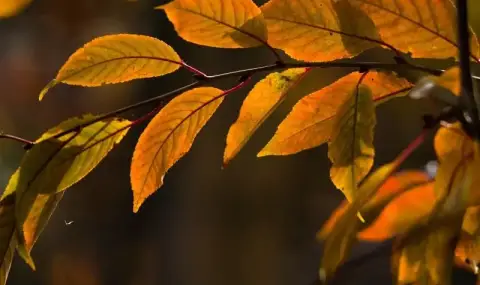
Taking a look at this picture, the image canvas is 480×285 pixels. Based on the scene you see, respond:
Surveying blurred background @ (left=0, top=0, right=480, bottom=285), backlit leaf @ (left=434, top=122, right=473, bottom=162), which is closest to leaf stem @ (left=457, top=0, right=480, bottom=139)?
backlit leaf @ (left=434, top=122, right=473, bottom=162)

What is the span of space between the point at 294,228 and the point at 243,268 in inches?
5.7

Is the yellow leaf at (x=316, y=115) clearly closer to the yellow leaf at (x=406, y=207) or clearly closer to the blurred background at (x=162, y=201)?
the yellow leaf at (x=406, y=207)

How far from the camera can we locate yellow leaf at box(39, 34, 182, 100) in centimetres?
22

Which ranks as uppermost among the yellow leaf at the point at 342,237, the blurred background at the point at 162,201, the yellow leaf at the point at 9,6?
the yellow leaf at the point at 9,6

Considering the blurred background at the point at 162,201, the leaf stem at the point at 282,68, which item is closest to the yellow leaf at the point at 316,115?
the leaf stem at the point at 282,68

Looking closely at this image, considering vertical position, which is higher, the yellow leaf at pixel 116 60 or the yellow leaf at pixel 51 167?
the yellow leaf at pixel 116 60

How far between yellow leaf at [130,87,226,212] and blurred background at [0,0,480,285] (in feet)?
3.67

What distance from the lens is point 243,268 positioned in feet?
4.58

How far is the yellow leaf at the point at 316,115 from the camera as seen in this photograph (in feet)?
0.73

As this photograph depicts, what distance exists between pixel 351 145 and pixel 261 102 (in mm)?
37

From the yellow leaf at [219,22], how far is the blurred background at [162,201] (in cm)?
113

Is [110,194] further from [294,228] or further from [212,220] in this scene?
[294,228]

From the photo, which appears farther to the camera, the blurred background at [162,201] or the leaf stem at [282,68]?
the blurred background at [162,201]

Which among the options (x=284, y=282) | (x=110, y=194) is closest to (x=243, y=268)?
(x=284, y=282)
